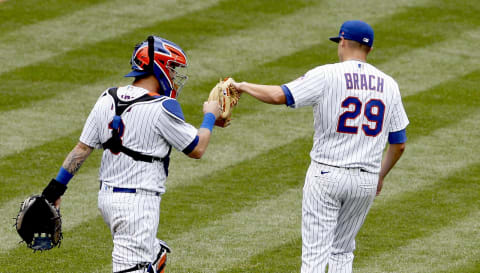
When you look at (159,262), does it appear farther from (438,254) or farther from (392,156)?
(438,254)

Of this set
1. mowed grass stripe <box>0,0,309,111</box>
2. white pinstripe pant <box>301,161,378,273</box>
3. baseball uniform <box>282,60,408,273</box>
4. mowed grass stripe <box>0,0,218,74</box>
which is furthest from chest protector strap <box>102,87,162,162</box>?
mowed grass stripe <box>0,0,218,74</box>

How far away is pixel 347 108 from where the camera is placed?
595cm

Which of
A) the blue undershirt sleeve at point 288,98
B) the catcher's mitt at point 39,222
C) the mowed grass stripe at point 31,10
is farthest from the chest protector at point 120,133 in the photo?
the mowed grass stripe at point 31,10

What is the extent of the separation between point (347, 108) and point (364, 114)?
0.13 meters

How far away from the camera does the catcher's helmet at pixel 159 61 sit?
5730 mm

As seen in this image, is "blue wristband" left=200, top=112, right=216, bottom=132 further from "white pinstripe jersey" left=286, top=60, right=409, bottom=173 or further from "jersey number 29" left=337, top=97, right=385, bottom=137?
"jersey number 29" left=337, top=97, right=385, bottom=137

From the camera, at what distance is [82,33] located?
14.4 meters

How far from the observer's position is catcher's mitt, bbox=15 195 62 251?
5797mm

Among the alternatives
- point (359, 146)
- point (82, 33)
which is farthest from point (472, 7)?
point (359, 146)

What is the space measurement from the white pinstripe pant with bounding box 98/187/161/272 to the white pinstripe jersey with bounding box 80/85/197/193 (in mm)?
89

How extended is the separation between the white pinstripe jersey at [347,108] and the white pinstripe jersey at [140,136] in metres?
0.89

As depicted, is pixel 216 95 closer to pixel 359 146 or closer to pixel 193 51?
pixel 359 146

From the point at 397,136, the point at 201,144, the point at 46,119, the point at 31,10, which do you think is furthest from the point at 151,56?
the point at 31,10

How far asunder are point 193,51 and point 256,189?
186 inches
